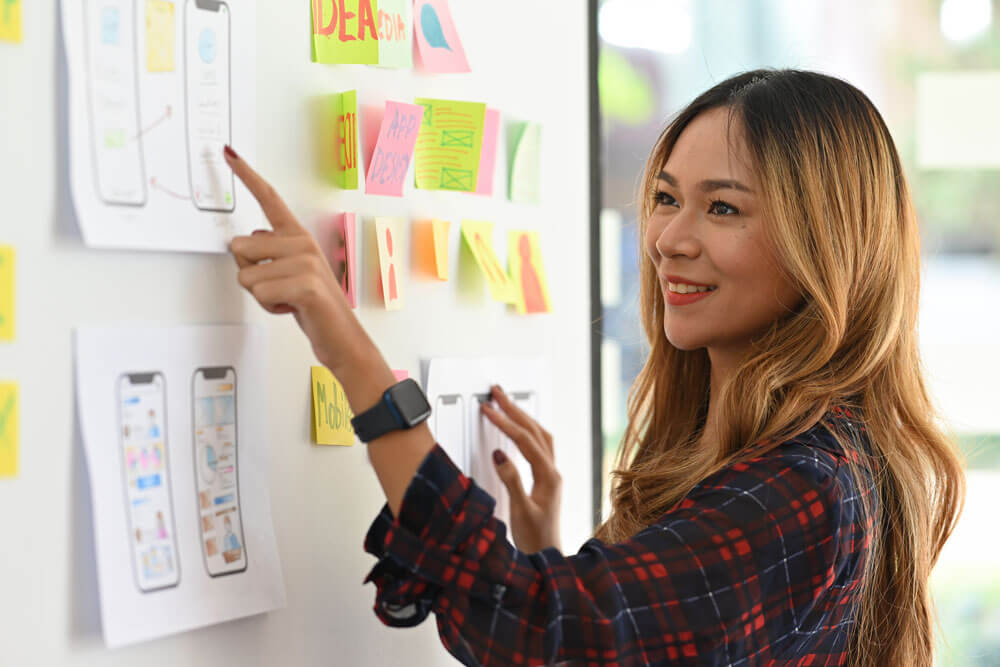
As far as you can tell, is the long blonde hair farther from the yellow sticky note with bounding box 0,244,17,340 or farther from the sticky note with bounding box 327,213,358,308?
the yellow sticky note with bounding box 0,244,17,340

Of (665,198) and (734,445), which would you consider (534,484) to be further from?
(665,198)

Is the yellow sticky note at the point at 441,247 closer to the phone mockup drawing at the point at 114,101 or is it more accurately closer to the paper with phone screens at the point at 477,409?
the paper with phone screens at the point at 477,409

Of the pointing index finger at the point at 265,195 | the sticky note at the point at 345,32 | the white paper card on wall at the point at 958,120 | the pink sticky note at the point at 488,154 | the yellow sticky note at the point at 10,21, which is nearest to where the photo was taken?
the yellow sticky note at the point at 10,21

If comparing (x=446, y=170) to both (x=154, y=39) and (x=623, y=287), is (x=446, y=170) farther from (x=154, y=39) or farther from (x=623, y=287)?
(x=623, y=287)

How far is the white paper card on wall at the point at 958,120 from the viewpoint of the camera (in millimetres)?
2236

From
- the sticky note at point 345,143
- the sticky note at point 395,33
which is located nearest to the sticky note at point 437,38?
the sticky note at point 395,33

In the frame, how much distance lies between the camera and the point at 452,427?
1.08 metres

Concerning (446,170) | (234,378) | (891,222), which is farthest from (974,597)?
(234,378)

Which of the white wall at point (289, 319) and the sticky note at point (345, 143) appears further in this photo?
the sticky note at point (345, 143)

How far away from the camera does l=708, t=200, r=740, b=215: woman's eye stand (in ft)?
3.30

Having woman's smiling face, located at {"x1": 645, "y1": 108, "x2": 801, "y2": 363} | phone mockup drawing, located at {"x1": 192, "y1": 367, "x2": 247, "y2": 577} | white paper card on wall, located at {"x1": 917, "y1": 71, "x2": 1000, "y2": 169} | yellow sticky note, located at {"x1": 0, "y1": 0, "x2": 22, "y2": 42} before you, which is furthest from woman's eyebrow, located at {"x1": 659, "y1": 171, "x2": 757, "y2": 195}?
white paper card on wall, located at {"x1": 917, "y1": 71, "x2": 1000, "y2": 169}

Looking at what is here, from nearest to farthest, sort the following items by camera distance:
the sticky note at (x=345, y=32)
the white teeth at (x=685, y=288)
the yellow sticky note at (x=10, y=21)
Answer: the yellow sticky note at (x=10, y=21)
the sticky note at (x=345, y=32)
the white teeth at (x=685, y=288)

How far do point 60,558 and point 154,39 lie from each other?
1.33 feet

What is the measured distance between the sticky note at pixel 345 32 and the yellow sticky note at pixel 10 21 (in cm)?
28
